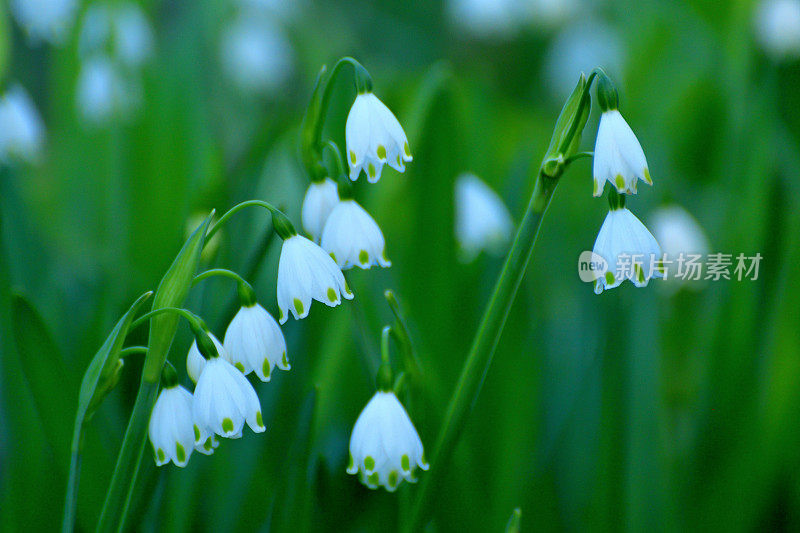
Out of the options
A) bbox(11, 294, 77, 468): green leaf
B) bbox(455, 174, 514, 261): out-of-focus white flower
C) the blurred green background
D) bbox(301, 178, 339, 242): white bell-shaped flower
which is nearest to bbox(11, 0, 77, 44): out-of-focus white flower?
the blurred green background

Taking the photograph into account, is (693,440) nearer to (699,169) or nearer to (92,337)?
(92,337)

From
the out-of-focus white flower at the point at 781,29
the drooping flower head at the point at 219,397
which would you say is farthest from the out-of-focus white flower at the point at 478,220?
the out-of-focus white flower at the point at 781,29

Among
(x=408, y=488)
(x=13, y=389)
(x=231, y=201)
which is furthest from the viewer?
(x=231, y=201)

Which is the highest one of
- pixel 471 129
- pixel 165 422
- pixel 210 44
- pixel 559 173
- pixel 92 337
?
pixel 210 44

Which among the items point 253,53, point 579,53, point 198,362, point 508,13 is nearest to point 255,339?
point 198,362

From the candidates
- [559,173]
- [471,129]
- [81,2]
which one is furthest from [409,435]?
[81,2]

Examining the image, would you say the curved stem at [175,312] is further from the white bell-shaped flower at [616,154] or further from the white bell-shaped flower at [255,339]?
the white bell-shaped flower at [616,154]

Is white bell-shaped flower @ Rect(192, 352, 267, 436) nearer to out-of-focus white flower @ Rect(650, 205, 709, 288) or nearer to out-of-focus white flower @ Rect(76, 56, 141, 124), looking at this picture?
out-of-focus white flower @ Rect(650, 205, 709, 288)
